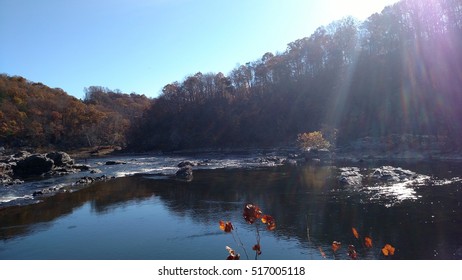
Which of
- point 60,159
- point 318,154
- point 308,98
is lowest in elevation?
point 318,154

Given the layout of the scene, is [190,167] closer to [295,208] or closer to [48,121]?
[295,208]

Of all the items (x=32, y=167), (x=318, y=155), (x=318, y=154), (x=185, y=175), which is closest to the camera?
(x=185, y=175)

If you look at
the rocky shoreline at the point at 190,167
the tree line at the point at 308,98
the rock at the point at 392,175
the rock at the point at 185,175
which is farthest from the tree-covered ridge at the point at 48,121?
the rock at the point at 392,175

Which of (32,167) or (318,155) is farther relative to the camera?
(318,155)

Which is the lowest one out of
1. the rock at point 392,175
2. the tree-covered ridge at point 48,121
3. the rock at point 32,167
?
the rock at point 392,175

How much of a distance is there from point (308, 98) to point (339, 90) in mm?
7503

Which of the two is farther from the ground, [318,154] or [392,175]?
[318,154]

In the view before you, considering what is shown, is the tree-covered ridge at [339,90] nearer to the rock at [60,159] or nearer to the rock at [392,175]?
the rock at [392,175]

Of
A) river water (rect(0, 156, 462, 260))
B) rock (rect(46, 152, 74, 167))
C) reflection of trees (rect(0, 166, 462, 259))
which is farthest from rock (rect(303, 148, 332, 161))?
rock (rect(46, 152, 74, 167))

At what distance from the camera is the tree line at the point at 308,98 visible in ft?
196

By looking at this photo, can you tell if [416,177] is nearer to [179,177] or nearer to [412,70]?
[179,177]

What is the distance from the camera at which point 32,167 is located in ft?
140

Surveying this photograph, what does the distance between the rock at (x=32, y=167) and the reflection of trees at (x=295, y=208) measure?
13808mm

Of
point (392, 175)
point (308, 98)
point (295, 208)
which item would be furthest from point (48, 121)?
point (295, 208)
